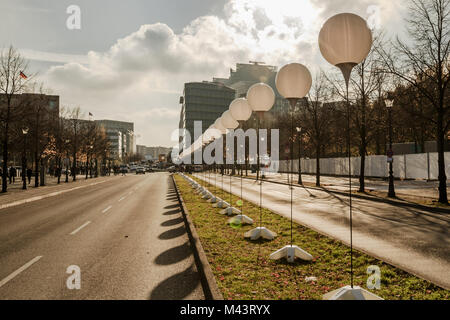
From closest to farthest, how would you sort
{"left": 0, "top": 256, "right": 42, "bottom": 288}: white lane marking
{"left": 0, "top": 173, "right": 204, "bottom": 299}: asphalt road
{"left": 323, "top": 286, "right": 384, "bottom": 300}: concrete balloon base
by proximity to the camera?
{"left": 323, "top": 286, "right": 384, "bottom": 300}: concrete balloon base < {"left": 0, "top": 173, "right": 204, "bottom": 299}: asphalt road < {"left": 0, "top": 256, "right": 42, "bottom": 288}: white lane marking

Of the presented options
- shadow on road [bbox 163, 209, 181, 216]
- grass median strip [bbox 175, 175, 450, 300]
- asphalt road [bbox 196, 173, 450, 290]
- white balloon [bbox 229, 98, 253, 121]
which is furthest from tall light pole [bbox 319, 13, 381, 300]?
shadow on road [bbox 163, 209, 181, 216]

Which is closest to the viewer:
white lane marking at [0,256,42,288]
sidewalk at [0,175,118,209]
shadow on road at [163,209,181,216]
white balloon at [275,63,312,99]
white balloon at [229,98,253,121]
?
white lane marking at [0,256,42,288]

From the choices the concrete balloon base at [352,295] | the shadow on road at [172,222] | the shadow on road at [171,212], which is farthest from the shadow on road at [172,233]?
the concrete balloon base at [352,295]

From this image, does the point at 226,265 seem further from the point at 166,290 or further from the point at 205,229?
the point at 205,229

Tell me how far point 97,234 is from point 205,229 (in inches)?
119

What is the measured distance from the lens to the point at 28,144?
1270 inches

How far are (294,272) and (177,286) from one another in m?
1.90

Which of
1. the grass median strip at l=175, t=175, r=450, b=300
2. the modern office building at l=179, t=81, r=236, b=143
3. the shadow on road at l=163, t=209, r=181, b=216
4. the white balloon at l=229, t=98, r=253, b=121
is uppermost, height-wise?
the modern office building at l=179, t=81, r=236, b=143

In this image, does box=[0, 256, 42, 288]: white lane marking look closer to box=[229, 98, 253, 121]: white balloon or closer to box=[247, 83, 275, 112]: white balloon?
box=[247, 83, 275, 112]: white balloon

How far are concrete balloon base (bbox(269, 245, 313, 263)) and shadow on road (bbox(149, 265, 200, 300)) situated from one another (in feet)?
5.13

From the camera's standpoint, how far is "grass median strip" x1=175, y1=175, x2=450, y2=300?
14.4ft

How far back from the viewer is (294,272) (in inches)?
208
